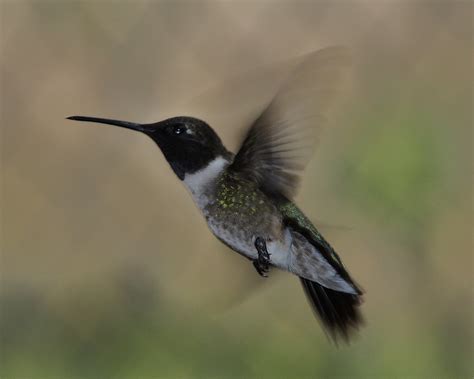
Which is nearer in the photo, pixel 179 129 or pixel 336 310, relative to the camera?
pixel 179 129

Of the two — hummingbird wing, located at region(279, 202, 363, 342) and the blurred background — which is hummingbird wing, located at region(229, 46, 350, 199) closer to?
hummingbird wing, located at region(279, 202, 363, 342)

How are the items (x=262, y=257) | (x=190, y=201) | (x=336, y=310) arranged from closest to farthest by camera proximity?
(x=262, y=257) → (x=336, y=310) → (x=190, y=201)

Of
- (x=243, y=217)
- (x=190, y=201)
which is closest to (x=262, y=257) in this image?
(x=243, y=217)

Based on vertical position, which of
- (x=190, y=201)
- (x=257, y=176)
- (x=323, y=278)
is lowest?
(x=190, y=201)

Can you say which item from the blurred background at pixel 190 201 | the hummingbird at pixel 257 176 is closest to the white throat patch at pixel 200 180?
the hummingbird at pixel 257 176

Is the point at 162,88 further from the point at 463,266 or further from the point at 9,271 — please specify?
the point at 463,266

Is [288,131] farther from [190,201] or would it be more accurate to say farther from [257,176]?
[190,201]

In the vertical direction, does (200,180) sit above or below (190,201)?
above

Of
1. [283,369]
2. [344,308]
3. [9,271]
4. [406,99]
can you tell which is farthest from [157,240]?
[344,308]
